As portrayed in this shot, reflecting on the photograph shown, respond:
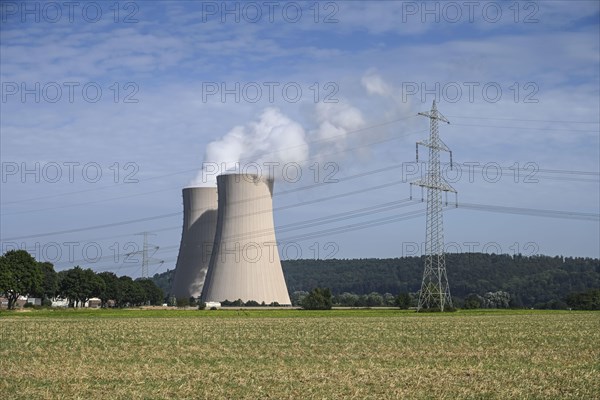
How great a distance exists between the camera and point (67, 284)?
78562mm

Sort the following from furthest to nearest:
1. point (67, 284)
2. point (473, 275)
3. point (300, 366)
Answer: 1. point (473, 275)
2. point (67, 284)
3. point (300, 366)

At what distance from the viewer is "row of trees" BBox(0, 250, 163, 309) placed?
2514 inches

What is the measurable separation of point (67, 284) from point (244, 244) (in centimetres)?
3528

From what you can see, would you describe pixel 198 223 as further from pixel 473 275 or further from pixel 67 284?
pixel 473 275

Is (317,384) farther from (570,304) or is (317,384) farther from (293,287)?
(293,287)

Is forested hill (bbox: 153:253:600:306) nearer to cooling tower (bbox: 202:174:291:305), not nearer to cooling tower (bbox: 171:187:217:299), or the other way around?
cooling tower (bbox: 171:187:217:299)

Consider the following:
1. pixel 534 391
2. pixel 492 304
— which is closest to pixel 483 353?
pixel 534 391

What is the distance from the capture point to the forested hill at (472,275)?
4936 inches

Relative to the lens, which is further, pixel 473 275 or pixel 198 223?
pixel 473 275

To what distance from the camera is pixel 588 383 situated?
11625 millimetres

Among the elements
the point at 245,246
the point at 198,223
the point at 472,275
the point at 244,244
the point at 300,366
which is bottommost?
the point at 300,366

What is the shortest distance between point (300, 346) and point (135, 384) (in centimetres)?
693

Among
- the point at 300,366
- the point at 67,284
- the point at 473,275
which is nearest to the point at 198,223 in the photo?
the point at 67,284

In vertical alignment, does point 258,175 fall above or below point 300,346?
above
